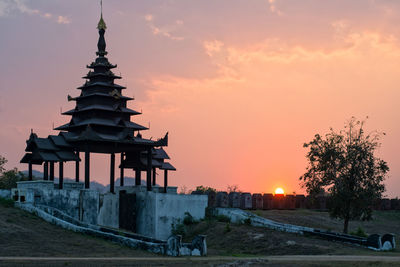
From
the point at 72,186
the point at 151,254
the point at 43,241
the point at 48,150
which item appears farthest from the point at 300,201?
the point at 43,241

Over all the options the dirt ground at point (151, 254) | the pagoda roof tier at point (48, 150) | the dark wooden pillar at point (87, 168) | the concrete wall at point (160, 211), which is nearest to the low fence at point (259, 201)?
the concrete wall at point (160, 211)

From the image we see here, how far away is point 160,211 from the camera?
Result: 173 ft

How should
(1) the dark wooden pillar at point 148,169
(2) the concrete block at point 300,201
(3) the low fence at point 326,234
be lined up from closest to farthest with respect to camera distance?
(3) the low fence at point 326,234
(1) the dark wooden pillar at point 148,169
(2) the concrete block at point 300,201

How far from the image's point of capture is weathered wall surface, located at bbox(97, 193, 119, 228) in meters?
54.4

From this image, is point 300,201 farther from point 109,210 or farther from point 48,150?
point 48,150

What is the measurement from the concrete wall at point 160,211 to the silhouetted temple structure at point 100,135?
2.87m

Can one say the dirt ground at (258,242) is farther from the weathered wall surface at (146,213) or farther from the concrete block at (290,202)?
the concrete block at (290,202)

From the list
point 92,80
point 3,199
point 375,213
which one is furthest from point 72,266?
point 375,213

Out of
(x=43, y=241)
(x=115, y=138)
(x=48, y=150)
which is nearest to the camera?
(x=43, y=241)

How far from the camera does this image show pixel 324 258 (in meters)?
33.9

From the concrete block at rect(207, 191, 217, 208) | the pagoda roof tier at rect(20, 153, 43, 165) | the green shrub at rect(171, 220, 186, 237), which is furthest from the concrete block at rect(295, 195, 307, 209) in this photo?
the pagoda roof tier at rect(20, 153, 43, 165)

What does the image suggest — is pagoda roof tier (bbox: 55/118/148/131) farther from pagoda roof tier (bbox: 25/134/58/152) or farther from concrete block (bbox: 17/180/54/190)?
concrete block (bbox: 17/180/54/190)

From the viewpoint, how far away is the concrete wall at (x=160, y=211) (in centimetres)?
5256

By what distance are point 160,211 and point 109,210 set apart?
5473 millimetres
